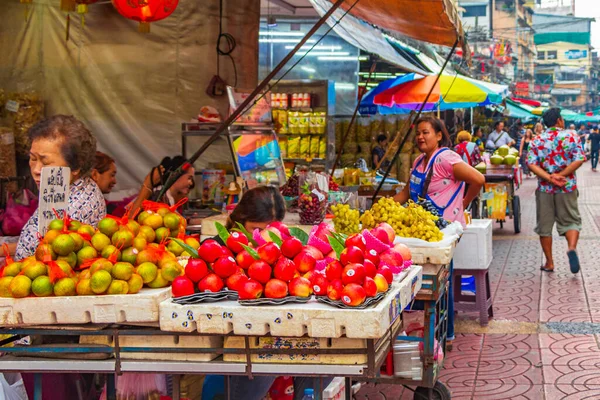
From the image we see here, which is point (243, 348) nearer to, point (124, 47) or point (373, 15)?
point (373, 15)

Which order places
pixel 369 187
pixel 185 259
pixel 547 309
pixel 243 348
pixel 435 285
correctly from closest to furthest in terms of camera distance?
1. pixel 243 348
2. pixel 185 259
3. pixel 435 285
4. pixel 547 309
5. pixel 369 187

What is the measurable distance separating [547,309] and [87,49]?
582cm

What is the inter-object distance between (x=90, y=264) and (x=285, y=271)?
881mm

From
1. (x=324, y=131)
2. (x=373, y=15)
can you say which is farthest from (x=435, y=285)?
(x=324, y=131)

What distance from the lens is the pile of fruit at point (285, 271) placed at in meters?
3.22

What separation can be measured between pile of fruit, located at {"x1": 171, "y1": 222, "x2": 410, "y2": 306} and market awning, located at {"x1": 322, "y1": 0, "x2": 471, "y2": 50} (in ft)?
10.1

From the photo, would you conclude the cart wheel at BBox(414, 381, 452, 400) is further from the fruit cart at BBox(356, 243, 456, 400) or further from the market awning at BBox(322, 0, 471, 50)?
the market awning at BBox(322, 0, 471, 50)

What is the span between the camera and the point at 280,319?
3148 millimetres

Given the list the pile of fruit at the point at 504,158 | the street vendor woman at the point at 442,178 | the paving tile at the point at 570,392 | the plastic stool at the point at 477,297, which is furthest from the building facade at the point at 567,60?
the paving tile at the point at 570,392

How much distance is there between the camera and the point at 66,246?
11.4 ft

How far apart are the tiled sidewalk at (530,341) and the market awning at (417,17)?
2.85m

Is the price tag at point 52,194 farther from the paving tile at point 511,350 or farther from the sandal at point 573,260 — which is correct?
the sandal at point 573,260

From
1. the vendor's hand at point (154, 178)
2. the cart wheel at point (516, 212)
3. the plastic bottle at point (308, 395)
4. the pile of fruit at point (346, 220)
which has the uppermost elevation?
the vendor's hand at point (154, 178)

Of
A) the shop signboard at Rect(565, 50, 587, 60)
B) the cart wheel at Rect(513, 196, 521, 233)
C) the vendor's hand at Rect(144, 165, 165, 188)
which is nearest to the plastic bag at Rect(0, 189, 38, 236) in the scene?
the vendor's hand at Rect(144, 165, 165, 188)
